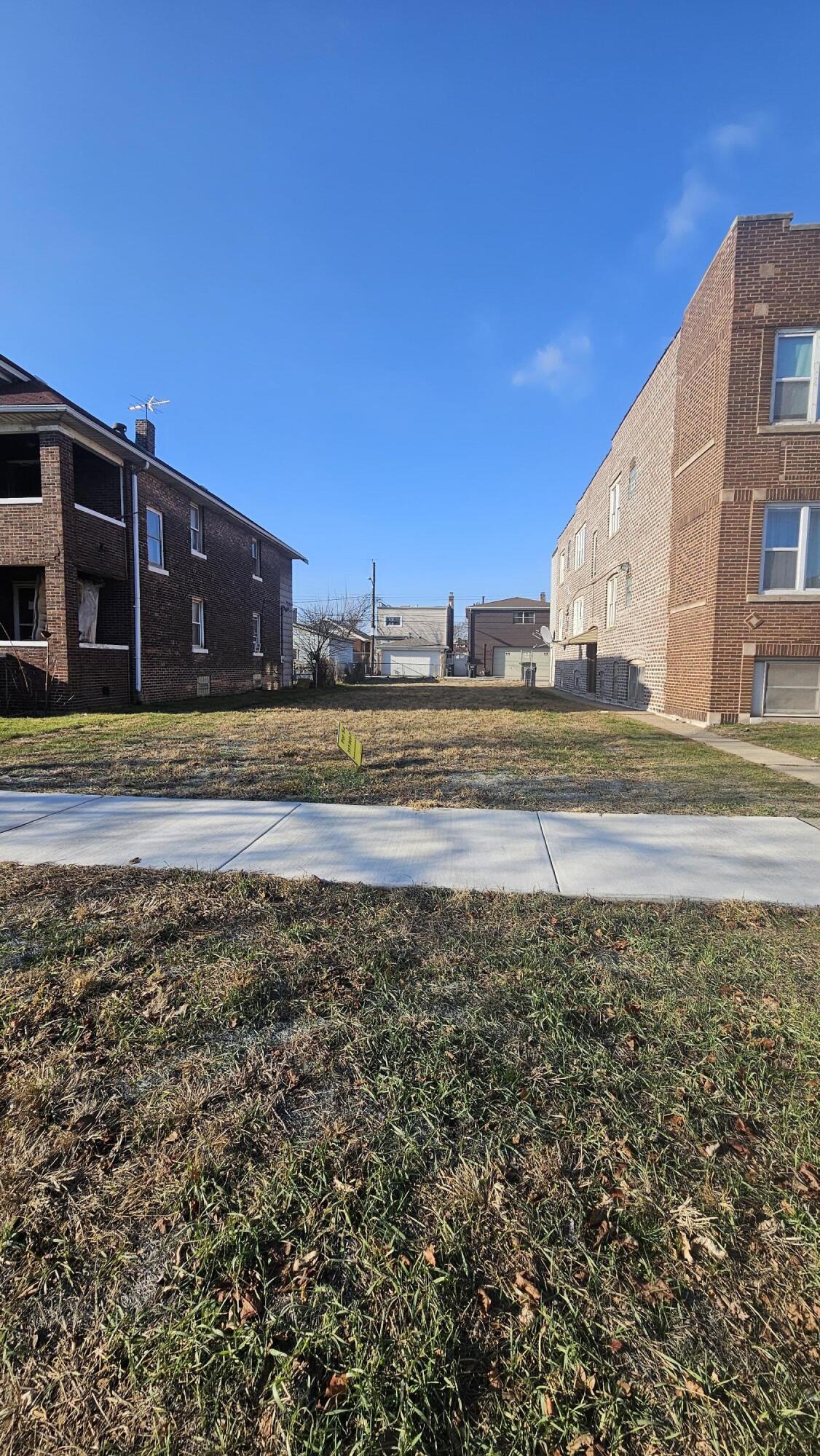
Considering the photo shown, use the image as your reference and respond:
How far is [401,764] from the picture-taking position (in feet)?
25.8

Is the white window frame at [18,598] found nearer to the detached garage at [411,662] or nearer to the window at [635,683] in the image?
the window at [635,683]

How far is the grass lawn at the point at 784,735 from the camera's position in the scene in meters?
9.46

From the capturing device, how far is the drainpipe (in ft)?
51.3

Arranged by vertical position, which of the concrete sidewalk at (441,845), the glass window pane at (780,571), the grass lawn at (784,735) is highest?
the glass window pane at (780,571)

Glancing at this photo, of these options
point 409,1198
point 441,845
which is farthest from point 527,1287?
point 441,845

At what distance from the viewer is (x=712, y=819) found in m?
5.29

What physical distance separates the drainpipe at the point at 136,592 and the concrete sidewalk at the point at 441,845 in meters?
10.8

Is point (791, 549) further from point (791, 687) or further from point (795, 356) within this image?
→ point (795, 356)

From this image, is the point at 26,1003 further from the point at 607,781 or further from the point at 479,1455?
the point at 607,781

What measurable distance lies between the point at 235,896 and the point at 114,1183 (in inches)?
74.7

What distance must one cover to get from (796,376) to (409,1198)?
15053 millimetres

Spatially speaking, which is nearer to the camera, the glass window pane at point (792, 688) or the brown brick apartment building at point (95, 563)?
the glass window pane at point (792, 688)

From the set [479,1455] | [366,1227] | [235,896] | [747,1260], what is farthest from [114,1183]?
[235,896]

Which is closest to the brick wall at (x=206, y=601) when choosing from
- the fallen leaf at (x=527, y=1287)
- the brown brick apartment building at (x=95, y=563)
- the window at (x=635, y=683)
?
the brown brick apartment building at (x=95, y=563)
